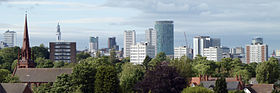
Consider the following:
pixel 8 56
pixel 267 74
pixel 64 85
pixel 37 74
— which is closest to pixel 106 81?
pixel 64 85

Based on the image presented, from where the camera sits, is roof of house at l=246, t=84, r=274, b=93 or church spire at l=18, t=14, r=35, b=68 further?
church spire at l=18, t=14, r=35, b=68

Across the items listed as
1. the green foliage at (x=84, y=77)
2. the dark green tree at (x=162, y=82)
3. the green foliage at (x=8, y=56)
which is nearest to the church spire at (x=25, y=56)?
the green foliage at (x=84, y=77)

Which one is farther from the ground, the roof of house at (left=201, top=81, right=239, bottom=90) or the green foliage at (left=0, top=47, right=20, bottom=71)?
the green foliage at (left=0, top=47, right=20, bottom=71)

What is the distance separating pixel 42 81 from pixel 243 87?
121ft

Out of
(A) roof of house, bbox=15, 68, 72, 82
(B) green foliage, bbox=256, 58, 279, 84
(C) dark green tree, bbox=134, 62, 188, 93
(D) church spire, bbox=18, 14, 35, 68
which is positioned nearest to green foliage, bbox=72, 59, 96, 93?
(C) dark green tree, bbox=134, 62, 188, 93

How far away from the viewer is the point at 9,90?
3415 inches

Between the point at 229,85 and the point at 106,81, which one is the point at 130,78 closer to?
the point at 106,81

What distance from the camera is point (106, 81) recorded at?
8588cm

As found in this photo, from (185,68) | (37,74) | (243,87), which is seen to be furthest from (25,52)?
(243,87)

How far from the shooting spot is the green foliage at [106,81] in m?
85.6

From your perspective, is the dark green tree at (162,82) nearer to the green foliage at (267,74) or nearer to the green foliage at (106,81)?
the green foliage at (106,81)

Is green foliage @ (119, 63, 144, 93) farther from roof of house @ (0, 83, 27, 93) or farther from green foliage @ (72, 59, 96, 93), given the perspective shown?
roof of house @ (0, 83, 27, 93)

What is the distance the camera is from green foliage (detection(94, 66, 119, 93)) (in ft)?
281

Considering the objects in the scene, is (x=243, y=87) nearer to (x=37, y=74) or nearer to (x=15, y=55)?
(x=37, y=74)
